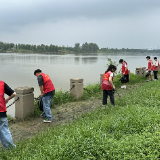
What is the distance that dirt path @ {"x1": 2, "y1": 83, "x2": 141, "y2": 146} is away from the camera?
16.8 ft

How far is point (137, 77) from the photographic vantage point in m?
13.8

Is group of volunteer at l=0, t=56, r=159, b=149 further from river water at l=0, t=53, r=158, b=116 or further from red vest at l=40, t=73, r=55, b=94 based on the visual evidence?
river water at l=0, t=53, r=158, b=116

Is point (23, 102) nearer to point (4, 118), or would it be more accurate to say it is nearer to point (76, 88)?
point (4, 118)

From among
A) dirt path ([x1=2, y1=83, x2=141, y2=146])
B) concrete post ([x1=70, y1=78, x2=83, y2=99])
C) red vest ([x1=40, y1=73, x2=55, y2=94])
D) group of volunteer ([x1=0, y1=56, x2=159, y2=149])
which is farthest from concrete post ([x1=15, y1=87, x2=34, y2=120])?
concrete post ([x1=70, y1=78, x2=83, y2=99])

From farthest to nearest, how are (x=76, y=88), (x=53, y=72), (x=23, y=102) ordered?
1. (x=53, y=72)
2. (x=76, y=88)
3. (x=23, y=102)

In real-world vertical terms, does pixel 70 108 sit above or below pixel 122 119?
below

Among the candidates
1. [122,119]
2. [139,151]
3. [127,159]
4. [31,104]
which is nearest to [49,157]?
[127,159]

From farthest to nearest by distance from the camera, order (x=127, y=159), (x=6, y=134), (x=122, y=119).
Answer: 1. (x=122, y=119)
2. (x=6, y=134)
3. (x=127, y=159)

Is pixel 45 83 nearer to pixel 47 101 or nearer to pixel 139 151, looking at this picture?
pixel 47 101

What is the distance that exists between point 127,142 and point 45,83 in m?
3.35

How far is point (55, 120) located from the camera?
6062 mm

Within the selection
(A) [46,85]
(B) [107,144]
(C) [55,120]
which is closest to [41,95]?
(A) [46,85]

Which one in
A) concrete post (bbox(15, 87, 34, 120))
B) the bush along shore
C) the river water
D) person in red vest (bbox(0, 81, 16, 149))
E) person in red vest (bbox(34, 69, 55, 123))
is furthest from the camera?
the river water

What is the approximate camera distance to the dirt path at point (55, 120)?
5.11 metres
